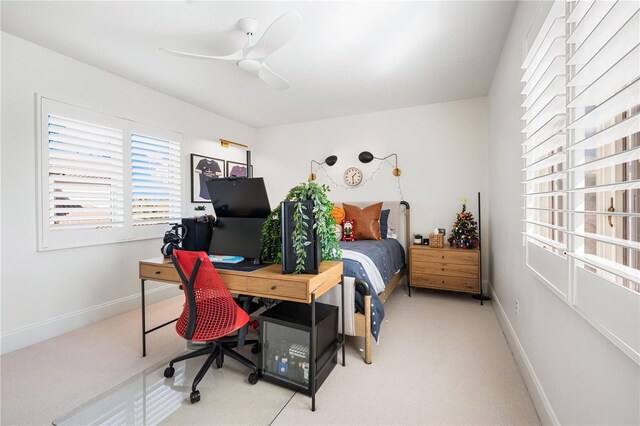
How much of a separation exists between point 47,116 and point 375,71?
321 cm

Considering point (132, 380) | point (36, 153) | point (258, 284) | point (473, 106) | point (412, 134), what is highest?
point (473, 106)

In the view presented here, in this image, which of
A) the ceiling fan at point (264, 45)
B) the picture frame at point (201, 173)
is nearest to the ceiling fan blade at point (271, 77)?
the ceiling fan at point (264, 45)

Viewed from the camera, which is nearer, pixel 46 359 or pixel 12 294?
pixel 46 359

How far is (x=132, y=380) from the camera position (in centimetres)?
200

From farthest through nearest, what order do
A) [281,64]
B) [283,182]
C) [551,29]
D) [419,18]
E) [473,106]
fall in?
[283,182], [473,106], [281,64], [419,18], [551,29]

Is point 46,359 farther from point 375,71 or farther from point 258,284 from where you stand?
point 375,71

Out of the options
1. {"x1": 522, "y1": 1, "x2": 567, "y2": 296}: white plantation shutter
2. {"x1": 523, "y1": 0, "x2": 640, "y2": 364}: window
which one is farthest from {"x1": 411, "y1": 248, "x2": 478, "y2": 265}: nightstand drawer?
{"x1": 523, "y1": 0, "x2": 640, "y2": 364}: window

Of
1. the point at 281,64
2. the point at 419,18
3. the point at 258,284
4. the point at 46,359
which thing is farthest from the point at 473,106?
the point at 46,359

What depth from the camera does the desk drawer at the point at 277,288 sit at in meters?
1.65

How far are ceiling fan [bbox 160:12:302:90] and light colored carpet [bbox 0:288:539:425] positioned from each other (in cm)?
233

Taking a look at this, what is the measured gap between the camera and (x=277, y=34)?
1.90m

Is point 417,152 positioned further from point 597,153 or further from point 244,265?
point 244,265

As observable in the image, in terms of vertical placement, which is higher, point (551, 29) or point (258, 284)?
point (551, 29)

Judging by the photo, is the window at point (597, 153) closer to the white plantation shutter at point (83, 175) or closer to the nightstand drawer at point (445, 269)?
the nightstand drawer at point (445, 269)
